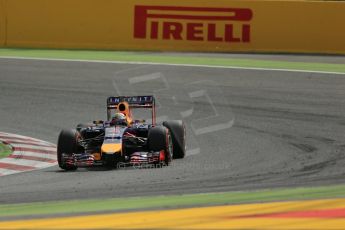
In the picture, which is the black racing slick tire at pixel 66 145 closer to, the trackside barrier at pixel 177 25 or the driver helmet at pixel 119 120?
the driver helmet at pixel 119 120

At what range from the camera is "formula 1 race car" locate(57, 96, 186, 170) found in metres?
12.6

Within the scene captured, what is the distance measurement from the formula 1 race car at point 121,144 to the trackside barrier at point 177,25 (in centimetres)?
1107

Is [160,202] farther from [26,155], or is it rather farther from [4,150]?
[4,150]

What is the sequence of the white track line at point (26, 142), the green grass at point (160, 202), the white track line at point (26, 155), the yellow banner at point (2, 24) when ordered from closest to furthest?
the green grass at point (160, 202)
the white track line at point (26, 155)
the white track line at point (26, 142)
the yellow banner at point (2, 24)

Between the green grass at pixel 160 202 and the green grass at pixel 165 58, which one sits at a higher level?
the green grass at pixel 160 202

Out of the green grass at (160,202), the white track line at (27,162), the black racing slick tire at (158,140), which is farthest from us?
the white track line at (27,162)

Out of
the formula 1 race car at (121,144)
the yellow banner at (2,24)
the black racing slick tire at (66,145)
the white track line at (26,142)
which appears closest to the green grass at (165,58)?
the yellow banner at (2,24)

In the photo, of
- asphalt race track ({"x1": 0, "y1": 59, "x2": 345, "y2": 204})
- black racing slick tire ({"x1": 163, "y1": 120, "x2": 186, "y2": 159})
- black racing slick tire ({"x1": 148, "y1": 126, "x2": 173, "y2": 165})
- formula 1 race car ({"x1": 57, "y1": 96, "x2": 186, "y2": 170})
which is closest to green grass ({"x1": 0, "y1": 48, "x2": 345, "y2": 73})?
asphalt race track ({"x1": 0, "y1": 59, "x2": 345, "y2": 204})

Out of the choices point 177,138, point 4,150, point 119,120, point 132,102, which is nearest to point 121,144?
point 119,120

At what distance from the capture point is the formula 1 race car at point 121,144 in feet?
41.3

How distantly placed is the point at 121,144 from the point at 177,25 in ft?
40.8

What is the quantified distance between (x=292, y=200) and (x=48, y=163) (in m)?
6.15

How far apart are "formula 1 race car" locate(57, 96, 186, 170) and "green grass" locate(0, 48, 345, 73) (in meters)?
9.05

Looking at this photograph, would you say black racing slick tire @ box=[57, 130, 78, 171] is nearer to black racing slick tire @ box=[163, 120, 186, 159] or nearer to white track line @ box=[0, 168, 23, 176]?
white track line @ box=[0, 168, 23, 176]
